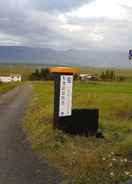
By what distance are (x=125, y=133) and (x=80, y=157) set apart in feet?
12.3

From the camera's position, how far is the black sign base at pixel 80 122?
1103 centimetres

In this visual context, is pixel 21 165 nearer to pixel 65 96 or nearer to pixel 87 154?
pixel 87 154

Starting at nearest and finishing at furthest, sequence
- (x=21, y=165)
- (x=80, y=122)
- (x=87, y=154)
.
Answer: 1. (x=21, y=165)
2. (x=87, y=154)
3. (x=80, y=122)

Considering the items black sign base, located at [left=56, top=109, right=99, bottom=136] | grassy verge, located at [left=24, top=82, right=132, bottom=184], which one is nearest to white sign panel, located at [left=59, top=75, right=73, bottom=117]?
black sign base, located at [left=56, top=109, right=99, bottom=136]

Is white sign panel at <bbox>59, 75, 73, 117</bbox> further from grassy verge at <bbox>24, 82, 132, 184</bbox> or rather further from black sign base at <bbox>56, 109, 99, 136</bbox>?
grassy verge at <bbox>24, 82, 132, 184</bbox>

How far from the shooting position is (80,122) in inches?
440

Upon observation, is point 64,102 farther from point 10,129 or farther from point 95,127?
point 10,129

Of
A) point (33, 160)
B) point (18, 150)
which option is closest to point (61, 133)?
point (18, 150)

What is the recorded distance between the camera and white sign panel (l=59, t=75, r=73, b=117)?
11000 mm

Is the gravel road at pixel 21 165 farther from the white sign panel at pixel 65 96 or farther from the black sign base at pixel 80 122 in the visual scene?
the white sign panel at pixel 65 96

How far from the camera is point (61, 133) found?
10.7 m

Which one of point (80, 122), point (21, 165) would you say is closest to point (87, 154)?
point (21, 165)

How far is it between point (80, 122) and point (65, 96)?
79 centimetres

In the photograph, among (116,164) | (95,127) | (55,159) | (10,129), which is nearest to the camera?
(116,164)
